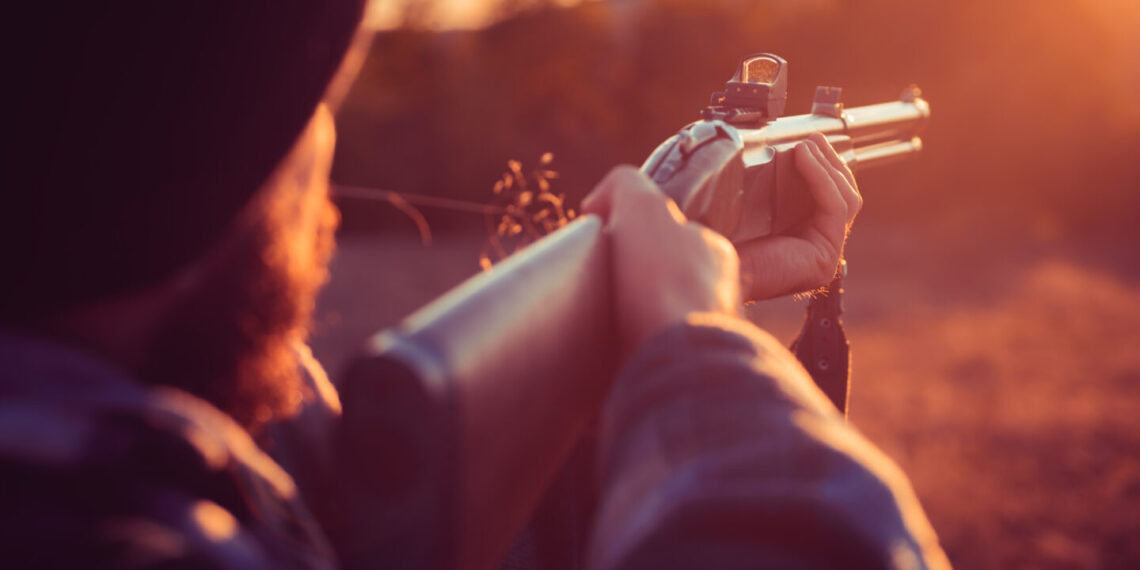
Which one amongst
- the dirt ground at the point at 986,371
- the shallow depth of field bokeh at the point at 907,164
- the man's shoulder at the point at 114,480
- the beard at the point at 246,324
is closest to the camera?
the man's shoulder at the point at 114,480

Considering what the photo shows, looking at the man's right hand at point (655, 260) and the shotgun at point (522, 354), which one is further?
the man's right hand at point (655, 260)

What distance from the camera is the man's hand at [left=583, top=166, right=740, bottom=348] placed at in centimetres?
131

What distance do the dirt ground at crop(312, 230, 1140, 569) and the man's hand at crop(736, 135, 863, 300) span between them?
2174 mm

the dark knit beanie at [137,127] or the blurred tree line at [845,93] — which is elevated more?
the dark knit beanie at [137,127]

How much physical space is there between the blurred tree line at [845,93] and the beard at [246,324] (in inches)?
481

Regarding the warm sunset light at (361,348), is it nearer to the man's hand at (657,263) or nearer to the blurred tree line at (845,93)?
the man's hand at (657,263)

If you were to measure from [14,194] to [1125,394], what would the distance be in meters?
12.7

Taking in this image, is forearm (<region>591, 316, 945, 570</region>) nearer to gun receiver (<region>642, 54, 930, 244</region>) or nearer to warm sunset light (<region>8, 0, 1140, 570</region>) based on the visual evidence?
warm sunset light (<region>8, 0, 1140, 570</region>)

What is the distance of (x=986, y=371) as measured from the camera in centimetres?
1198

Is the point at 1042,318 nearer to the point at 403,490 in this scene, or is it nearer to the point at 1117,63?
the point at 1117,63

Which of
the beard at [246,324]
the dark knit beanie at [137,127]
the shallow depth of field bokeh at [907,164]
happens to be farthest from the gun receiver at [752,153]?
the shallow depth of field bokeh at [907,164]

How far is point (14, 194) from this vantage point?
84 cm

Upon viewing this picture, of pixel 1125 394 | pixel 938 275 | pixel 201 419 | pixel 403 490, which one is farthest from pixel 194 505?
pixel 938 275

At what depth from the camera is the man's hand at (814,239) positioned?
2381 mm
